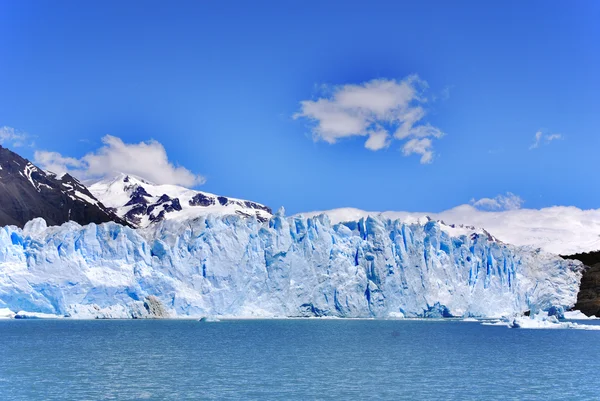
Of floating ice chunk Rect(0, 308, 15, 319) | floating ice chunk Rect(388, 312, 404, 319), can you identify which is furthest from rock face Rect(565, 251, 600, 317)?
floating ice chunk Rect(0, 308, 15, 319)

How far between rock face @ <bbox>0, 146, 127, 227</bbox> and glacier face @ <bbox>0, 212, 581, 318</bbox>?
57061 mm

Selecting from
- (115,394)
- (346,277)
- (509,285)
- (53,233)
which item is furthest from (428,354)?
(509,285)

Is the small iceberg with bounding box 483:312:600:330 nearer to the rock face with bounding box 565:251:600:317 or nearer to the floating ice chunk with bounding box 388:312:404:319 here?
the floating ice chunk with bounding box 388:312:404:319

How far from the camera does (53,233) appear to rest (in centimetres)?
6103

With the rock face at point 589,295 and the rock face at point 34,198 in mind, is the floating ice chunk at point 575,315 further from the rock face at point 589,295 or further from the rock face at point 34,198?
the rock face at point 34,198

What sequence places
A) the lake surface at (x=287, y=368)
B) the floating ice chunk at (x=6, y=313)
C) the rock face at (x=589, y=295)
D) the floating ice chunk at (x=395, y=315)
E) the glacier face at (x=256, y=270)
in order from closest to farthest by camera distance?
the lake surface at (x=287, y=368)
the glacier face at (x=256, y=270)
the floating ice chunk at (x=6, y=313)
the floating ice chunk at (x=395, y=315)
the rock face at (x=589, y=295)

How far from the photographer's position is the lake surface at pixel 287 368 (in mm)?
20906

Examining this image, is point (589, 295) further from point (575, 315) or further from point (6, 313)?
point (6, 313)

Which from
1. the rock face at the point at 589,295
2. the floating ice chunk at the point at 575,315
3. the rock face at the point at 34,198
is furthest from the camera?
the rock face at the point at 34,198

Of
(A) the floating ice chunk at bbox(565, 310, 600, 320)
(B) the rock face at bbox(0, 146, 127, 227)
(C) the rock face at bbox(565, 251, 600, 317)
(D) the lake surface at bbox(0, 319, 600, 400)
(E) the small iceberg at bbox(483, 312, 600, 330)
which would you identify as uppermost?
(B) the rock face at bbox(0, 146, 127, 227)

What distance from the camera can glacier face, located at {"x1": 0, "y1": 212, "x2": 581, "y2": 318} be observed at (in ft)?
193

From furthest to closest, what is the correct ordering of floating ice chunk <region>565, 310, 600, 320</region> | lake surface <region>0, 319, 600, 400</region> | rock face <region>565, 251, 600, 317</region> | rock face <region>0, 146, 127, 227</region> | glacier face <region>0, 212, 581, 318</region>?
rock face <region>0, 146, 127, 227</region> < rock face <region>565, 251, 600, 317</region> < floating ice chunk <region>565, 310, 600, 320</region> < glacier face <region>0, 212, 581, 318</region> < lake surface <region>0, 319, 600, 400</region>

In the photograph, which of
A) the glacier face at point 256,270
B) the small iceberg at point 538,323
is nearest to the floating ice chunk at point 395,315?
the glacier face at point 256,270

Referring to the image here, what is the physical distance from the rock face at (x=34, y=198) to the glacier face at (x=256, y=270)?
5706cm
